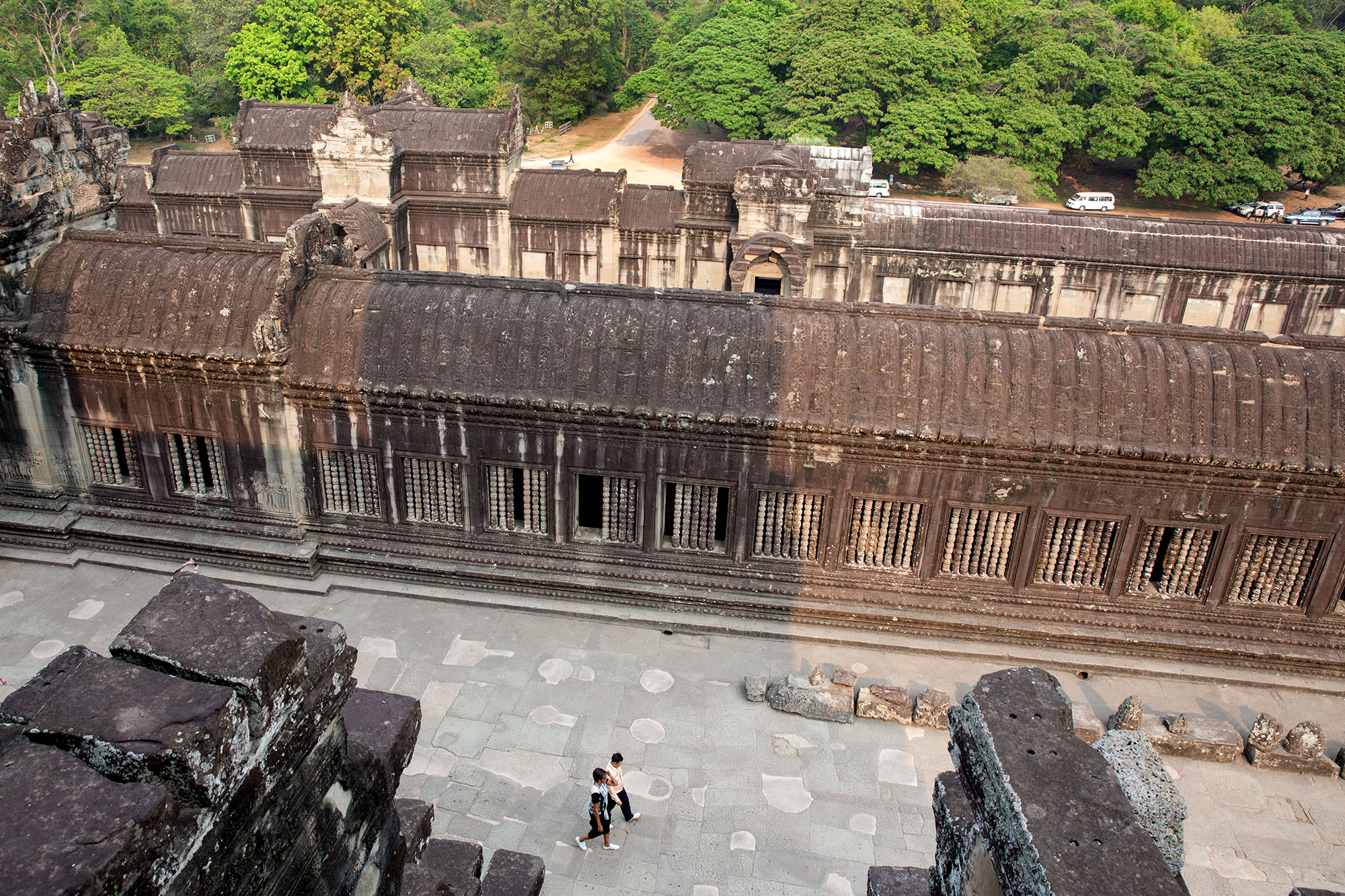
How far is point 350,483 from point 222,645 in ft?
36.4

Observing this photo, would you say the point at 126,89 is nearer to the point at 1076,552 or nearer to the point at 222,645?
the point at 1076,552

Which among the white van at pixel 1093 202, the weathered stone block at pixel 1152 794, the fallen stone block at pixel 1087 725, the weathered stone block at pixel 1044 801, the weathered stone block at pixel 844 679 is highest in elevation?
the weathered stone block at pixel 1044 801

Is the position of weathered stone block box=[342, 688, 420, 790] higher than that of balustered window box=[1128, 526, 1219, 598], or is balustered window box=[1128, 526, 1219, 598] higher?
weathered stone block box=[342, 688, 420, 790]

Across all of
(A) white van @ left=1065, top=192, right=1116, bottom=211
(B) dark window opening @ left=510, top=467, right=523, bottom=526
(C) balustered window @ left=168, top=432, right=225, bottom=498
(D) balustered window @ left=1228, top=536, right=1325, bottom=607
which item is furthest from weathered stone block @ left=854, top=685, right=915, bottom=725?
(A) white van @ left=1065, top=192, right=1116, bottom=211

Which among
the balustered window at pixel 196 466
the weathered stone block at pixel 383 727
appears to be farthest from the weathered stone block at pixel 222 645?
the balustered window at pixel 196 466

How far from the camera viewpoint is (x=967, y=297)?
24188 millimetres

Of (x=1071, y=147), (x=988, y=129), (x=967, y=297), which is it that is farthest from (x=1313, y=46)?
(x=967, y=297)

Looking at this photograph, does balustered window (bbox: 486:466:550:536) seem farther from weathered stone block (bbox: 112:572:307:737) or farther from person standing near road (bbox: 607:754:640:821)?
weathered stone block (bbox: 112:572:307:737)

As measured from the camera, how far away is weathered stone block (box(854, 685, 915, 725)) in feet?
42.8

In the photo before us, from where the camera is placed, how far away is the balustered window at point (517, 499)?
14.8 meters

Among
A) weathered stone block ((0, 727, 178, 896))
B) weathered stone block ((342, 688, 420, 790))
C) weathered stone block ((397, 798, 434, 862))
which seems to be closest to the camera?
weathered stone block ((0, 727, 178, 896))

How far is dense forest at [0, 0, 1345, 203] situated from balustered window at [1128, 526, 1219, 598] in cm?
4430

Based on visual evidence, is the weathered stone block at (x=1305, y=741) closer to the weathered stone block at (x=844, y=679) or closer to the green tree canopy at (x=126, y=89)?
the weathered stone block at (x=844, y=679)

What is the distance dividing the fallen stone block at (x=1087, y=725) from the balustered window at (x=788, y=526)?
426cm
